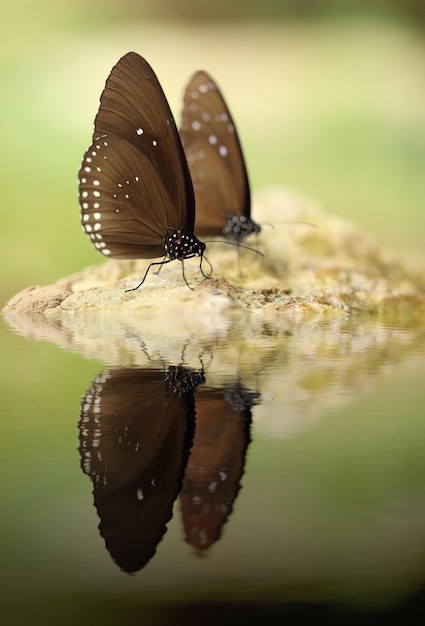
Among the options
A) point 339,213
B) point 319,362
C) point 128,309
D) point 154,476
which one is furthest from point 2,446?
point 339,213

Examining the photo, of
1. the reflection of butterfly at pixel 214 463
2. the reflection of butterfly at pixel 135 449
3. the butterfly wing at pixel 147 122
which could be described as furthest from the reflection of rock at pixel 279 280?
the reflection of butterfly at pixel 214 463

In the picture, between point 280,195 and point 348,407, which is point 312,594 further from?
point 280,195

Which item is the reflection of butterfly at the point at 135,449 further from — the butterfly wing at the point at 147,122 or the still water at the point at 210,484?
the butterfly wing at the point at 147,122

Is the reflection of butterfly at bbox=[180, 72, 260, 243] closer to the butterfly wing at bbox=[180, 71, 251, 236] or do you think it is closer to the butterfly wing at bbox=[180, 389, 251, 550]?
the butterfly wing at bbox=[180, 71, 251, 236]

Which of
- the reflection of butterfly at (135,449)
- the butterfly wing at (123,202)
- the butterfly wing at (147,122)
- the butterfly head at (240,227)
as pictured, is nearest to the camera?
the reflection of butterfly at (135,449)

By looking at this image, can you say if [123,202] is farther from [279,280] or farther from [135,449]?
[135,449]

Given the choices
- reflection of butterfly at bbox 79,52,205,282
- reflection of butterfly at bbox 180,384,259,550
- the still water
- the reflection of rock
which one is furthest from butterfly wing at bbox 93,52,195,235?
reflection of butterfly at bbox 180,384,259,550

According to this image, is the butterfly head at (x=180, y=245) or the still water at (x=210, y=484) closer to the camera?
the still water at (x=210, y=484)

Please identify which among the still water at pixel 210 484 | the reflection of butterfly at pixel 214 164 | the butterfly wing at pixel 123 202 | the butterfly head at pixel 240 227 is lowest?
the still water at pixel 210 484
